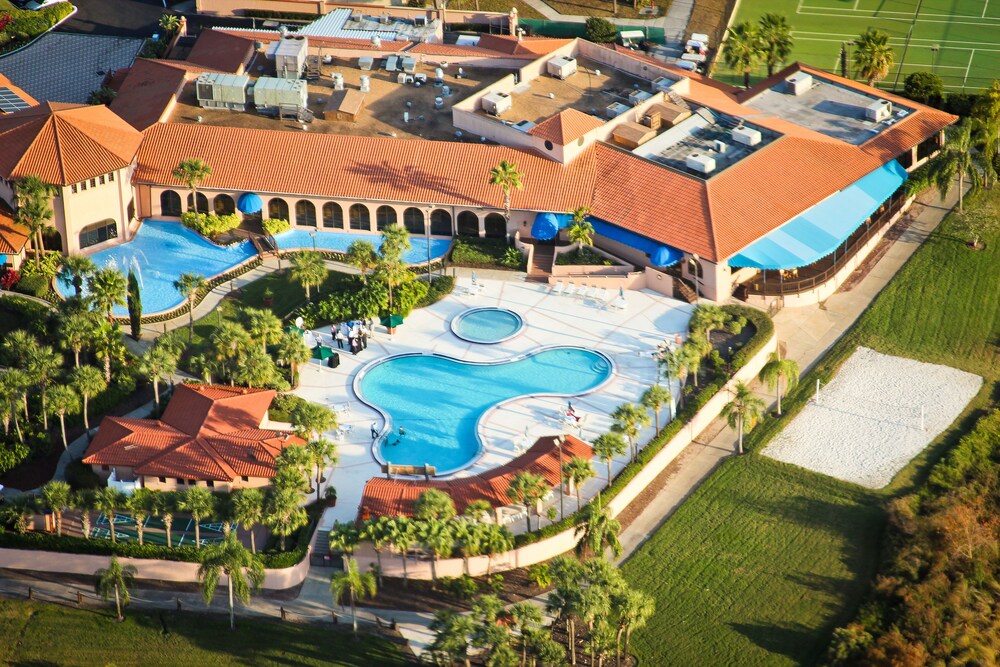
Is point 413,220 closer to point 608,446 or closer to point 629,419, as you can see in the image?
point 629,419

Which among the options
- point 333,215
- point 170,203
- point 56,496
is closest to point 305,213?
point 333,215

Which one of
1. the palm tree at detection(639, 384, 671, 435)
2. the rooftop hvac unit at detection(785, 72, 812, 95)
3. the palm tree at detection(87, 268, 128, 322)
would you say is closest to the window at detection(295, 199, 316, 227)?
the palm tree at detection(87, 268, 128, 322)

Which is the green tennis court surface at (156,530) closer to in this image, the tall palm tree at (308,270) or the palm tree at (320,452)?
the palm tree at (320,452)

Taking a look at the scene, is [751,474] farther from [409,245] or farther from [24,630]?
[24,630]

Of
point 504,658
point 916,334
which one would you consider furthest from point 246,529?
point 916,334

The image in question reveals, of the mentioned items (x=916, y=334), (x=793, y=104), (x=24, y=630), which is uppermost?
(x=793, y=104)

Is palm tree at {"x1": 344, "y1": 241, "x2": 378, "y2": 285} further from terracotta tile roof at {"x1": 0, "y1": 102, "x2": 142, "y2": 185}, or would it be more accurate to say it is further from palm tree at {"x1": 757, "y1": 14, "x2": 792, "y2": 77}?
palm tree at {"x1": 757, "y1": 14, "x2": 792, "y2": 77}
